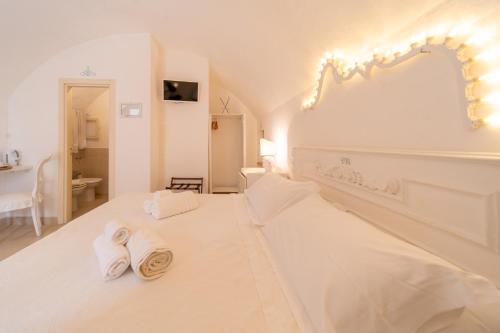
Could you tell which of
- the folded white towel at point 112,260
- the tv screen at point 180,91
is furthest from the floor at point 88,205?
the folded white towel at point 112,260

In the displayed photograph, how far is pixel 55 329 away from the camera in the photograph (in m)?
0.64

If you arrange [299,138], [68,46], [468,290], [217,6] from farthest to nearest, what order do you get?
[68,46] < [299,138] < [217,6] < [468,290]

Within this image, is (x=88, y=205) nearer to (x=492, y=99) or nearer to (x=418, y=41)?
(x=418, y=41)

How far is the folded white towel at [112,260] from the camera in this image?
885mm

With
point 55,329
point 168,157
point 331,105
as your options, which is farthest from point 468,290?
point 168,157

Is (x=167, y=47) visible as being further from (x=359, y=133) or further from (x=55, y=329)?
(x=55, y=329)

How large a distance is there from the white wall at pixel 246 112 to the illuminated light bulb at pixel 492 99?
418cm

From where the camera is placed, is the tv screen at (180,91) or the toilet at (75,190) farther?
the toilet at (75,190)

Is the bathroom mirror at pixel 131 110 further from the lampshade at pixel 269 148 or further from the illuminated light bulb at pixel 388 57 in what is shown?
the illuminated light bulb at pixel 388 57

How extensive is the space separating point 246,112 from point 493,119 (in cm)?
429

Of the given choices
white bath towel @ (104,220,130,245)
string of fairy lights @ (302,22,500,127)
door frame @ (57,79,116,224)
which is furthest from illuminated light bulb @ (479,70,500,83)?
door frame @ (57,79,116,224)

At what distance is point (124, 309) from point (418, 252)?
0.93 metres

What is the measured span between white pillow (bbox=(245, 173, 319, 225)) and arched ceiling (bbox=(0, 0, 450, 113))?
3.00 feet

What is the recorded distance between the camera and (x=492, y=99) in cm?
67
